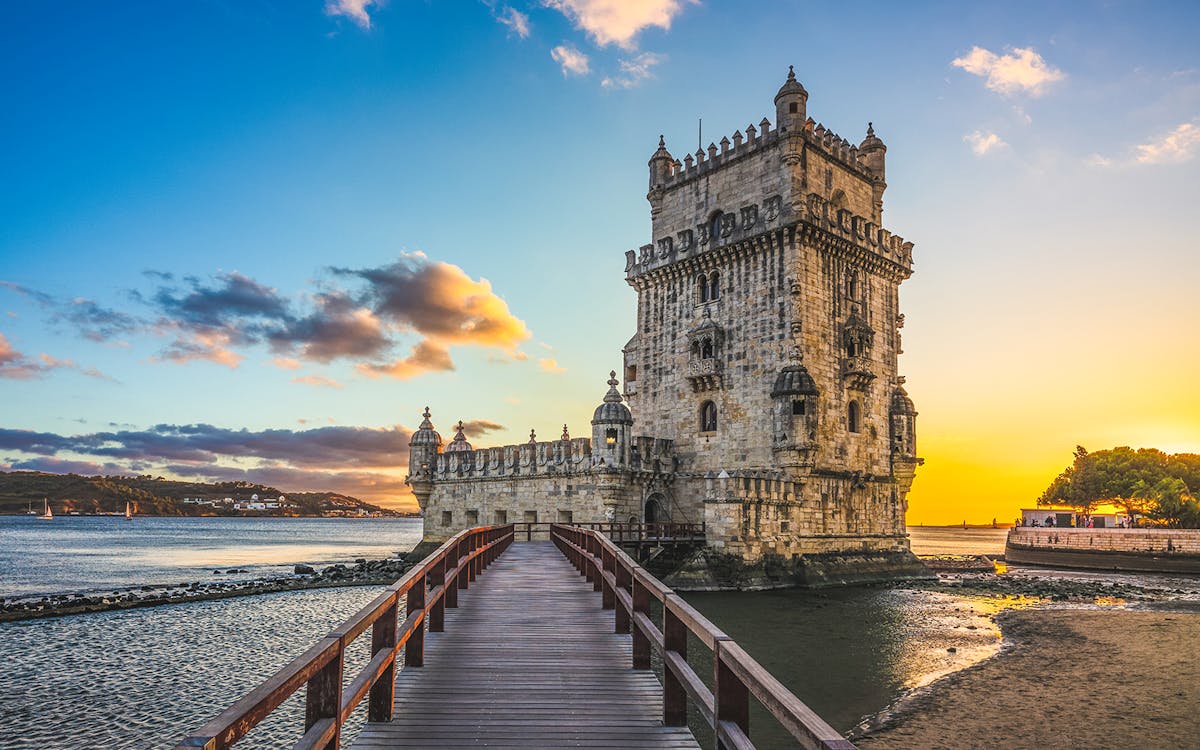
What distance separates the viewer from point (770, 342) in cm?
3353

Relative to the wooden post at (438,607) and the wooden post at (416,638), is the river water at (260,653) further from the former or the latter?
the wooden post at (416,638)

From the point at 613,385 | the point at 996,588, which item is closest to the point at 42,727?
the point at 613,385

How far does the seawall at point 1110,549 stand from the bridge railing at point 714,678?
4793 cm

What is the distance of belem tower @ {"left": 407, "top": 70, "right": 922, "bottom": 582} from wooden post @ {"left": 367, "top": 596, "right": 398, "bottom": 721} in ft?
78.8

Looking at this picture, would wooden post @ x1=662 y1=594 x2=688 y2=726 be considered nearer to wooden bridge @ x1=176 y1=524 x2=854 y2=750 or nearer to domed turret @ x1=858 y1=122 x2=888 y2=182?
wooden bridge @ x1=176 y1=524 x2=854 y2=750

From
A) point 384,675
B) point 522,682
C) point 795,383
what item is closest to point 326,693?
point 384,675

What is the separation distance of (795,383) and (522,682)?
2539 centimetres

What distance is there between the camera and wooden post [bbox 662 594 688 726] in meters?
6.57

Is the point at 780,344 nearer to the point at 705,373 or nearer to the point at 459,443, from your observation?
the point at 705,373

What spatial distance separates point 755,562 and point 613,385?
10677 mm

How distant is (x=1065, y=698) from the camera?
15094 millimetres

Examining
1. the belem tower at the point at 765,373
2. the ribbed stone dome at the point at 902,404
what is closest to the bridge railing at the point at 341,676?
the belem tower at the point at 765,373

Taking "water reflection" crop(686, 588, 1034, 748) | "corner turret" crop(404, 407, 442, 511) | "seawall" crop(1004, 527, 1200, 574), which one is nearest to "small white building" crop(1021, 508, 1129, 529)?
"seawall" crop(1004, 527, 1200, 574)

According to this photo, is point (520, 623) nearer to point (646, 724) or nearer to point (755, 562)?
point (646, 724)
